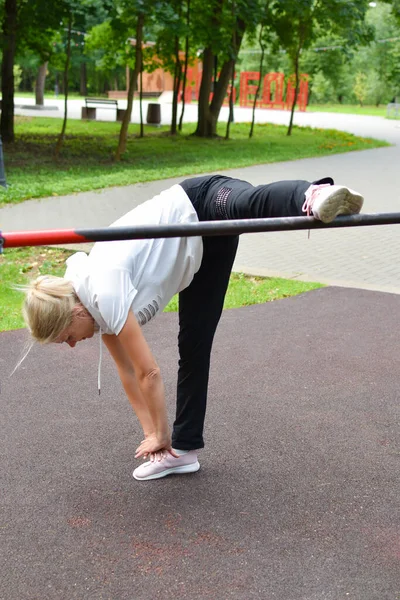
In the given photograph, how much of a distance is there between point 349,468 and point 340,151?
55.2 feet

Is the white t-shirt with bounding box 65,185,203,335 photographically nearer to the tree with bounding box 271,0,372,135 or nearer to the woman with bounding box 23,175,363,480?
the woman with bounding box 23,175,363,480

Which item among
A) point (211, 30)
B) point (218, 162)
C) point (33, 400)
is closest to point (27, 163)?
point (218, 162)

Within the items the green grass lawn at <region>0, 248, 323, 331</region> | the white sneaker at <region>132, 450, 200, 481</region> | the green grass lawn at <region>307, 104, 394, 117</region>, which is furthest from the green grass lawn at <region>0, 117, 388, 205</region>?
the green grass lawn at <region>307, 104, 394, 117</region>

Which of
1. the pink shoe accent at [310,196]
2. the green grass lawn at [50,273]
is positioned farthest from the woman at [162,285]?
the green grass lawn at [50,273]

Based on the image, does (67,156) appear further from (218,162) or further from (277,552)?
(277,552)

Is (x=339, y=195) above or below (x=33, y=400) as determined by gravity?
above

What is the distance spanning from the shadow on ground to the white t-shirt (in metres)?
0.84

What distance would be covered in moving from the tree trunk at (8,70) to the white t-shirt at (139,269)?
14673mm

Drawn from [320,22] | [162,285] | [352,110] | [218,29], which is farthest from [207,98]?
[352,110]

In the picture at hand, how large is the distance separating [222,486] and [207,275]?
3.12 ft

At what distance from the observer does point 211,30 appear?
1819 cm

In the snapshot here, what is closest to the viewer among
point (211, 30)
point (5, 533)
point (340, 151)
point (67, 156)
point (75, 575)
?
point (75, 575)

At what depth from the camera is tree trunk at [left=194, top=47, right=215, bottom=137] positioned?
A: 21.1 metres

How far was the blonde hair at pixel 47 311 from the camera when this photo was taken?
2561mm
